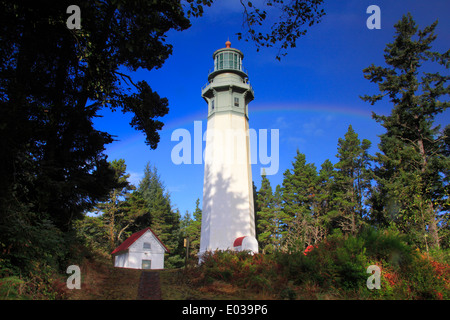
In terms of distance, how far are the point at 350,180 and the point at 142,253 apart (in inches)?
1014

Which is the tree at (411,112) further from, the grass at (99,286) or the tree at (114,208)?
the tree at (114,208)

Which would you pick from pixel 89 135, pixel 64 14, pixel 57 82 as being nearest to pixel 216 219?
pixel 89 135

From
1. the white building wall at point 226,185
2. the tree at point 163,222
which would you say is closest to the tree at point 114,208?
the tree at point 163,222

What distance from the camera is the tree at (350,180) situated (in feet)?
111

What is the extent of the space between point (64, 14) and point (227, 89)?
22579mm

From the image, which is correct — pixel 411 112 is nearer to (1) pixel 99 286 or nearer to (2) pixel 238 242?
(2) pixel 238 242

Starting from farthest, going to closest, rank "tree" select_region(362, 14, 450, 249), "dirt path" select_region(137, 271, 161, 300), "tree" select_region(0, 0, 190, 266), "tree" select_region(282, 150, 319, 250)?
"tree" select_region(282, 150, 319, 250) < "tree" select_region(362, 14, 450, 249) < "dirt path" select_region(137, 271, 161, 300) < "tree" select_region(0, 0, 190, 266)

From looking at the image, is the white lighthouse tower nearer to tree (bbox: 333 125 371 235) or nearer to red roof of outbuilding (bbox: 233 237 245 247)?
red roof of outbuilding (bbox: 233 237 245 247)

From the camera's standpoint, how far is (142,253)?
95.7 ft

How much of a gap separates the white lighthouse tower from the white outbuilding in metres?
6.26

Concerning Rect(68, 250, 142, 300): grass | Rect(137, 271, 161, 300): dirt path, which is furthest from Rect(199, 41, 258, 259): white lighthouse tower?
Rect(68, 250, 142, 300): grass

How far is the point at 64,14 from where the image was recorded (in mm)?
8758

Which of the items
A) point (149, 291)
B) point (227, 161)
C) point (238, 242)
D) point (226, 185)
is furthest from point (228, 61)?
point (149, 291)

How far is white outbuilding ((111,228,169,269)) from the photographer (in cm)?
2852
